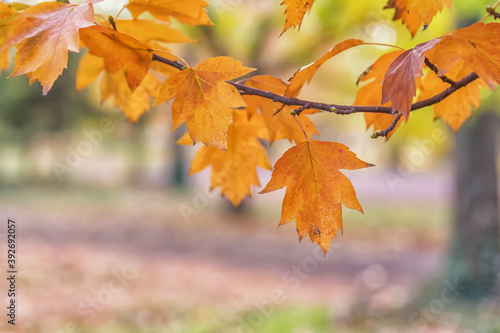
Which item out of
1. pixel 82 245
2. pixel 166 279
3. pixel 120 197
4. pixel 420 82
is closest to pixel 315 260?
pixel 166 279

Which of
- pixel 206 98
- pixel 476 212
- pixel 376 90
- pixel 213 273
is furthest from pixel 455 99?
pixel 213 273

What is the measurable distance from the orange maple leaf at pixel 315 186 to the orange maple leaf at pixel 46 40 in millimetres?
Result: 412

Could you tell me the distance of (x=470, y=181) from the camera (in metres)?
4.94

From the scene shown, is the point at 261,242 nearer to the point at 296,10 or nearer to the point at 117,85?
the point at 117,85

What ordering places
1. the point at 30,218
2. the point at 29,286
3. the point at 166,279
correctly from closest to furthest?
the point at 29,286 < the point at 166,279 < the point at 30,218

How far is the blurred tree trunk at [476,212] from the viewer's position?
4.80 metres

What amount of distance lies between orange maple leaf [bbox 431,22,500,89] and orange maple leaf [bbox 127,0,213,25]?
1.65 feet

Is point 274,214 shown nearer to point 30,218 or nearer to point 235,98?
point 30,218

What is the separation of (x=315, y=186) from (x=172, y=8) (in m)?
0.51

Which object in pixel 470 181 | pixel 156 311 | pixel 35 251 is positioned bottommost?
pixel 156 311

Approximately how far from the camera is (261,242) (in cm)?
984

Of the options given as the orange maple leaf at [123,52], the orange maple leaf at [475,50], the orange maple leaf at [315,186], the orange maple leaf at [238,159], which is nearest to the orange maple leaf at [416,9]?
the orange maple leaf at [475,50]

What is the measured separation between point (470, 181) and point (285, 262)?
13.3ft

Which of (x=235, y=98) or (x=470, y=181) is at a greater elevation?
(x=470, y=181)
